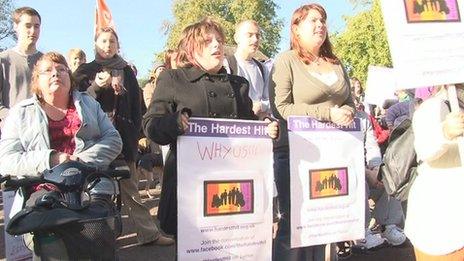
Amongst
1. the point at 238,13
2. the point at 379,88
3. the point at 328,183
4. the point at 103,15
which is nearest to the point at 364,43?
the point at 238,13

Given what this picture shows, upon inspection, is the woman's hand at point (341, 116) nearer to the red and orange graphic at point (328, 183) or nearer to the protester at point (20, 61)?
the red and orange graphic at point (328, 183)

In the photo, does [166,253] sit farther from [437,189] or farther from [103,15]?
[103,15]

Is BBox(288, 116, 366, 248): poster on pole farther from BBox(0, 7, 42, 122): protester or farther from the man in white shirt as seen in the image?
BBox(0, 7, 42, 122): protester

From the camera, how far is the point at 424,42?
2.75 m

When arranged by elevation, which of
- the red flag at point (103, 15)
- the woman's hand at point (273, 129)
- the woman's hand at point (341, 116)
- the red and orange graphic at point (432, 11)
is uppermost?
the red flag at point (103, 15)

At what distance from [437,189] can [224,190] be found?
119 centimetres

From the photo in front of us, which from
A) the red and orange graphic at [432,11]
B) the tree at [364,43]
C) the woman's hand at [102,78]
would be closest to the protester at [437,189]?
the red and orange graphic at [432,11]

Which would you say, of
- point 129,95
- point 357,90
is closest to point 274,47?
point 357,90

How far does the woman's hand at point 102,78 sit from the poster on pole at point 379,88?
5.08 meters

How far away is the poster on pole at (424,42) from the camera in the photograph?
8.81 ft

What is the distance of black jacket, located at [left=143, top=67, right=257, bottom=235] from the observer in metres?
3.09

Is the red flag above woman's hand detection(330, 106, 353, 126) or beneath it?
above

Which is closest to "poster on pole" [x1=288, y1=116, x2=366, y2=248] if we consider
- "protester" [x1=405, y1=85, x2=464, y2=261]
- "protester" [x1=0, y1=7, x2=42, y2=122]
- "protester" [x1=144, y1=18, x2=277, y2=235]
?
"protester" [x1=144, y1=18, x2=277, y2=235]

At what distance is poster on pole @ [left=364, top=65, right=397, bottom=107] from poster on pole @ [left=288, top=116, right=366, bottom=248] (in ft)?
17.0
